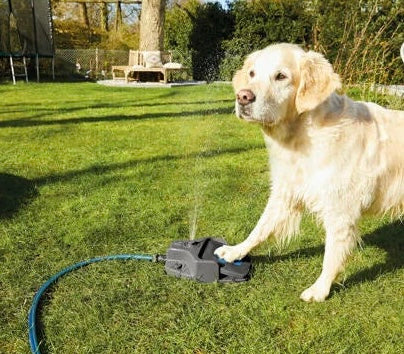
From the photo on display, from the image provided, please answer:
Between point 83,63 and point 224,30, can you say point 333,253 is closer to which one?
point 224,30

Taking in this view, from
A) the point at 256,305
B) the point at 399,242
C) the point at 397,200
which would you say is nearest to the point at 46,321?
the point at 256,305

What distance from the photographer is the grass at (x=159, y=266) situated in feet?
8.29

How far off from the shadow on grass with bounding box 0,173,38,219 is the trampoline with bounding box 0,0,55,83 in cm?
1155

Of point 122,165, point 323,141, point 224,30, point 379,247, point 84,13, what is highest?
point 84,13

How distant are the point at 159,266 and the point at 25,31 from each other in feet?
50.4

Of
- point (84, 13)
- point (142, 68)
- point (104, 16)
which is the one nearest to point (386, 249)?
point (142, 68)

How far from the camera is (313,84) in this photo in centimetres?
273

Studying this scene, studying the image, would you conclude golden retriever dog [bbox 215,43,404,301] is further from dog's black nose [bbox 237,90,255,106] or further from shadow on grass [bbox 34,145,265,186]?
shadow on grass [bbox 34,145,265,186]

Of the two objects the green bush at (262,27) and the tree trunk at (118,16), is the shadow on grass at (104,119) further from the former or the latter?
the tree trunk at (118,16)

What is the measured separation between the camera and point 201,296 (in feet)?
9.45

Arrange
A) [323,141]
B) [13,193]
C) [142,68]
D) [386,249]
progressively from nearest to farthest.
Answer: [323,141], [386,249], [13,193], [142,68]

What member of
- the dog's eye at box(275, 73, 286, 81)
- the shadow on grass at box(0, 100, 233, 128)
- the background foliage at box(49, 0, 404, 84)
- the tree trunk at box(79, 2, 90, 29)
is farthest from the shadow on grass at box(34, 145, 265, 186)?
the tree trunk at box(79, 2, 90, 29)

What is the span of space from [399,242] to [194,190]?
199cm

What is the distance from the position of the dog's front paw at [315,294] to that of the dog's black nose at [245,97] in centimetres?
125
